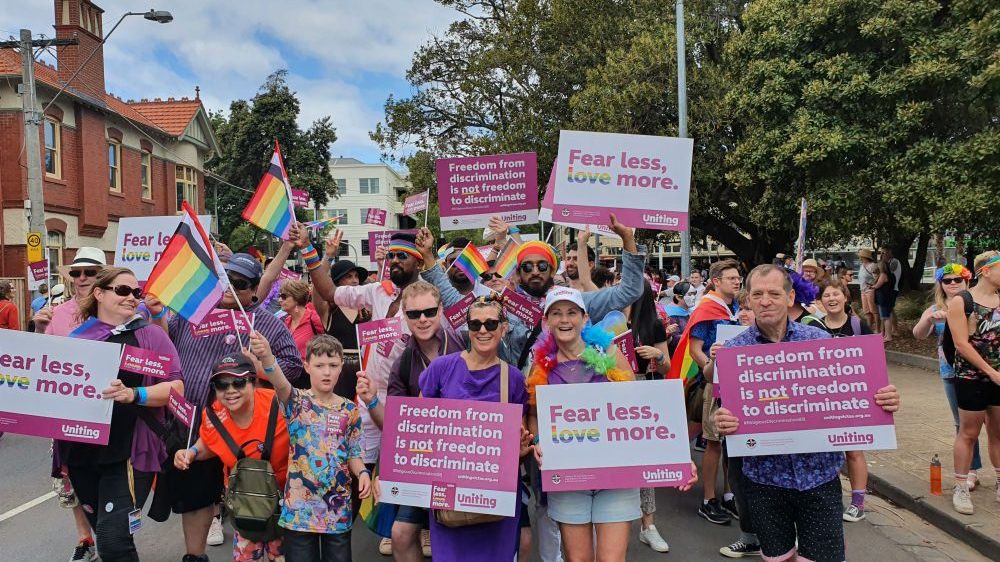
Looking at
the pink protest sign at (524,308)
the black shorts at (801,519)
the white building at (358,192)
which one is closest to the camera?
the black shorts at (801,519)

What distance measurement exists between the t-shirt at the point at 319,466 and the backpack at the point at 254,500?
0.08 m

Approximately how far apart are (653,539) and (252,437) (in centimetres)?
300

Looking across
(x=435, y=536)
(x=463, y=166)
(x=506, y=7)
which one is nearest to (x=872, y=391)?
(x=435, y=536)

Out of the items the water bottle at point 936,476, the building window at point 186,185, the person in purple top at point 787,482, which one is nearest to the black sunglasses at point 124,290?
the person in purple top at point 787,482

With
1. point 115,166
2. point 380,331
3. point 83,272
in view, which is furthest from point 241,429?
point 115,166

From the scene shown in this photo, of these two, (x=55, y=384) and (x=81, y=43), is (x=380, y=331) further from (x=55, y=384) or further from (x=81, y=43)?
(x=81, y=43)

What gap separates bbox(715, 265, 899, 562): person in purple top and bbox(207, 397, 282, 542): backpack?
2337 mm

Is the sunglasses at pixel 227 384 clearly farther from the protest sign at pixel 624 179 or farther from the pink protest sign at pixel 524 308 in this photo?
the protest sign at pixel 624 179

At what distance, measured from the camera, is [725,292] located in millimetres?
6047

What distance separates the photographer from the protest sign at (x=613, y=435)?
356 centimetres

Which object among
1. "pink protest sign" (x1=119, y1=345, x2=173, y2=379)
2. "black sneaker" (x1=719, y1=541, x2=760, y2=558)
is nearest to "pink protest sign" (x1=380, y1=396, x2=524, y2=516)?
"pink protest sign" (x1=119, y1=345, x2=173, y2=379)


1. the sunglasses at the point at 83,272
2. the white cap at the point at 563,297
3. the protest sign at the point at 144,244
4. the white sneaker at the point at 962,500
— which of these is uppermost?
the protest sign at the point at 144,244

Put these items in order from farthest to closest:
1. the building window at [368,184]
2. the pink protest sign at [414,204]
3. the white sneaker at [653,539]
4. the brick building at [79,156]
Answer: the building window at [368,184] < the brick building at [79,156] < the pink protest sign at [414,204] < the white sneaker at [653,539]

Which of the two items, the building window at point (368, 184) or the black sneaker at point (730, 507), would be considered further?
the building window at point (368, 184)
